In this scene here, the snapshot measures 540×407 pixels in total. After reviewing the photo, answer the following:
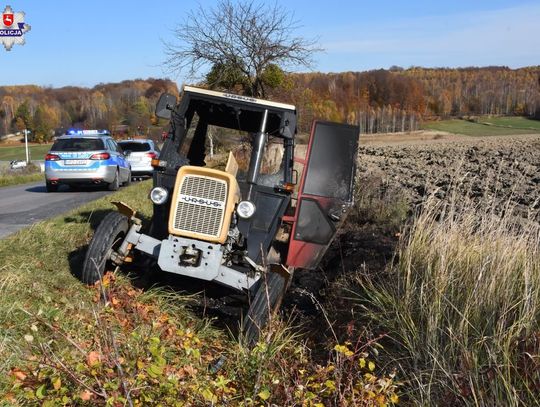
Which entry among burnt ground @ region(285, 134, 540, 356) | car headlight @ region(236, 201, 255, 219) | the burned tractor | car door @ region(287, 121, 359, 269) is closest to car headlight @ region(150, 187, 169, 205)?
the burned tractor

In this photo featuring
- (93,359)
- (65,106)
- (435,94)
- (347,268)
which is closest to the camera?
(93,359)

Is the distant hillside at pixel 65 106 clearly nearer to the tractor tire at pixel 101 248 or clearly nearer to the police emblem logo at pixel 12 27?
the police emblem logo at pixel 12 27

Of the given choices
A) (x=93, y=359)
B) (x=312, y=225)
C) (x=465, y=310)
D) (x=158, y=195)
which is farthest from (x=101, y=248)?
(x=465, y=310)

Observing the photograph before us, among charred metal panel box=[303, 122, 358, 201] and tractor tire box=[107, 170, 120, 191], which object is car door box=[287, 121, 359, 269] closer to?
charred metal panel box=[303, 122, 358, 201]

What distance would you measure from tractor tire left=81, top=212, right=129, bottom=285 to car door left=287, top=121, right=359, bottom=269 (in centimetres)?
232

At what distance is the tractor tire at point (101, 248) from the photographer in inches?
244

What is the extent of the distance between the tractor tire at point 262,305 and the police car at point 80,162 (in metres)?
11.5

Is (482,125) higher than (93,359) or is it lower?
higher

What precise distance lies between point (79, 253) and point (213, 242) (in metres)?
2.40

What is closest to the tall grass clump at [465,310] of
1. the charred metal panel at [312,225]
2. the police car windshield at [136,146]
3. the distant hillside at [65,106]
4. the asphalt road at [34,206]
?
the charred metal panel at [312,225]

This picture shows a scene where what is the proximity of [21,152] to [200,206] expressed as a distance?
95.5 metres

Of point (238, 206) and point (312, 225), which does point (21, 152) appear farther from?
point (238, 206)

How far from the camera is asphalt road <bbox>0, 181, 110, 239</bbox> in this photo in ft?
31.6

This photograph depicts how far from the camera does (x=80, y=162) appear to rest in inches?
646
